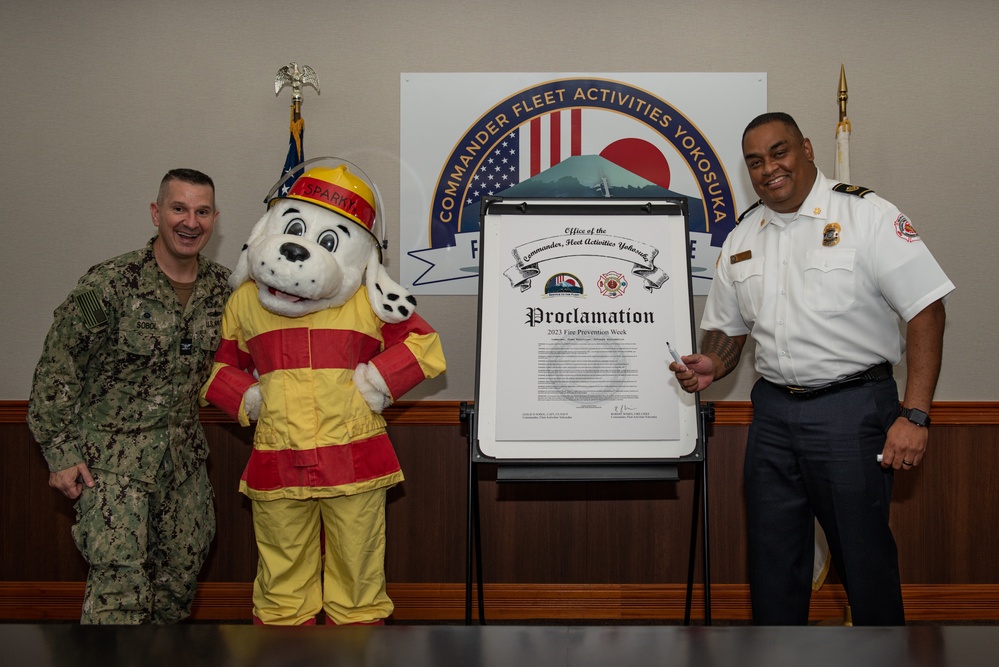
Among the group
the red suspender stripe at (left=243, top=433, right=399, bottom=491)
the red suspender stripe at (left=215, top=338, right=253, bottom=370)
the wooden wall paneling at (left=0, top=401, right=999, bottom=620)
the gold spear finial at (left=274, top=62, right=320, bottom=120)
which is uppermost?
the gold spear finial at (left=274, top=62, right=320, bottom=120)

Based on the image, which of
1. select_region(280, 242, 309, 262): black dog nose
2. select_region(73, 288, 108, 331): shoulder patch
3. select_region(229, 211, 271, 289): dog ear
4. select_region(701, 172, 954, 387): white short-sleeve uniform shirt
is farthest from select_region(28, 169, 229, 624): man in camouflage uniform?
select_region(701, 172, 954, 387): white short-sleeve uniform shirt

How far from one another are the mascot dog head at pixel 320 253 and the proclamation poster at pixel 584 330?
1.15ft

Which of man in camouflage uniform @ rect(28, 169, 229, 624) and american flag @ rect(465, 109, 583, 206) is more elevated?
american flag @ rect(465, 109, 583, 206)

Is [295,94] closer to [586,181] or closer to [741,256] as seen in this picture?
[586,181]

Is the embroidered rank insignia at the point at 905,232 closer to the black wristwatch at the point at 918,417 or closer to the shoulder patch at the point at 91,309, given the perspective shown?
the black wristwatch at the point at 918,417

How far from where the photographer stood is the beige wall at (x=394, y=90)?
2969mm

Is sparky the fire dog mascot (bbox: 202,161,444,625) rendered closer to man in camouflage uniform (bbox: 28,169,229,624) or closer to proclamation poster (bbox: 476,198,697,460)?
man in camouflage uniform (bbox: 28,169,229,624)

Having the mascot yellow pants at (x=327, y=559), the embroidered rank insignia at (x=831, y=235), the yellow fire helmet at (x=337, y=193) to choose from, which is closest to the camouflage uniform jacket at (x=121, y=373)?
the mascot yellow pants at (x=327, y=559)

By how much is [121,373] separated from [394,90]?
1455mm

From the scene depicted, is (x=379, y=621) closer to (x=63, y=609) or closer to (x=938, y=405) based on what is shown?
(x=63, y=609)

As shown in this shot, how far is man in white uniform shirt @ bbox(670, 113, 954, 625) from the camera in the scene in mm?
2025

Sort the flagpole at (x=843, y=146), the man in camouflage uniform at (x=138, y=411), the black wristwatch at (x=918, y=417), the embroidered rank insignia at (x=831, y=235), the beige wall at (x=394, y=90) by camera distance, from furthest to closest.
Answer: the beige wall at (x=394, y=90) < the flagpole at (x=843, y=146) < the man in camouflage uniform at (x=138, y=411) < the embroidered rank insignia at (x=831, y=235) < the black wristwatch at (x=918, y=417)

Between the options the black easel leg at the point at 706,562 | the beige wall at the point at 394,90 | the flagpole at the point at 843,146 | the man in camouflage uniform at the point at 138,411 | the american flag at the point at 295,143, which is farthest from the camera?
the beige wall at the point at 394,90

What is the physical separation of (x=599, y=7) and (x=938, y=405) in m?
2.00
